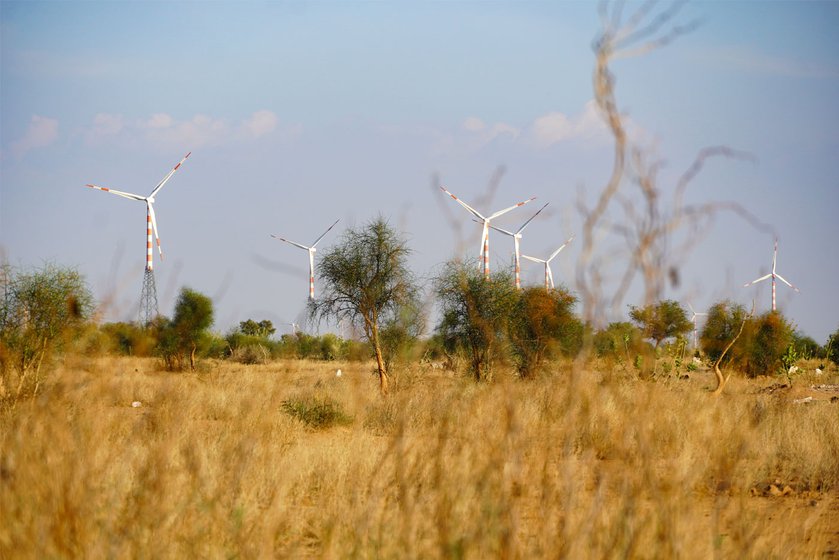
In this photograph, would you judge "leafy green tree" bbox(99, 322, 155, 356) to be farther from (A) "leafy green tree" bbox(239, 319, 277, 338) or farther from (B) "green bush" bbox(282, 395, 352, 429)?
(A) "leafy green tree" bbox(239, 319, 277, 338)

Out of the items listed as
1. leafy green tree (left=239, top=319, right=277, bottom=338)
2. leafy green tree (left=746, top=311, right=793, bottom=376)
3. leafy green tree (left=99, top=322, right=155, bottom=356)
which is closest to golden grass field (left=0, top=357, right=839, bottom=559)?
leafy green tree (left=99, top=322, right=155, bottom=356)

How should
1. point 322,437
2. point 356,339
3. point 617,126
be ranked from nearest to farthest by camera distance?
point 617,126 < point 356,339 < point 322,437

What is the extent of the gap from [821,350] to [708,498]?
67412mm

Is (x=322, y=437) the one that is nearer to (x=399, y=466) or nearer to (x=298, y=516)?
(x=298, y=516)

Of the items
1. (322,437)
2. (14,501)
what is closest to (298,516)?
(14,501)

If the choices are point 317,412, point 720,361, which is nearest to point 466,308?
point 317,412

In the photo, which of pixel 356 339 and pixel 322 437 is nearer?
pixel 356 339

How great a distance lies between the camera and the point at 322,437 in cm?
1630

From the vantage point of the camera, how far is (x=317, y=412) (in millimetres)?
18391

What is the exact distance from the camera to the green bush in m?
18.1

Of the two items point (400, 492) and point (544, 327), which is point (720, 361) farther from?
point (544, 327)

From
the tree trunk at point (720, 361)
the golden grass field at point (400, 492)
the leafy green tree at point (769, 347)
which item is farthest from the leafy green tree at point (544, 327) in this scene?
the golden grass field at point (400, 492)

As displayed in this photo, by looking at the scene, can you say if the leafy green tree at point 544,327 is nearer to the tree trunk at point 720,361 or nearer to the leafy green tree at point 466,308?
the leafy green tree at point 466,308

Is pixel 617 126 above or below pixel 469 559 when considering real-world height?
above
